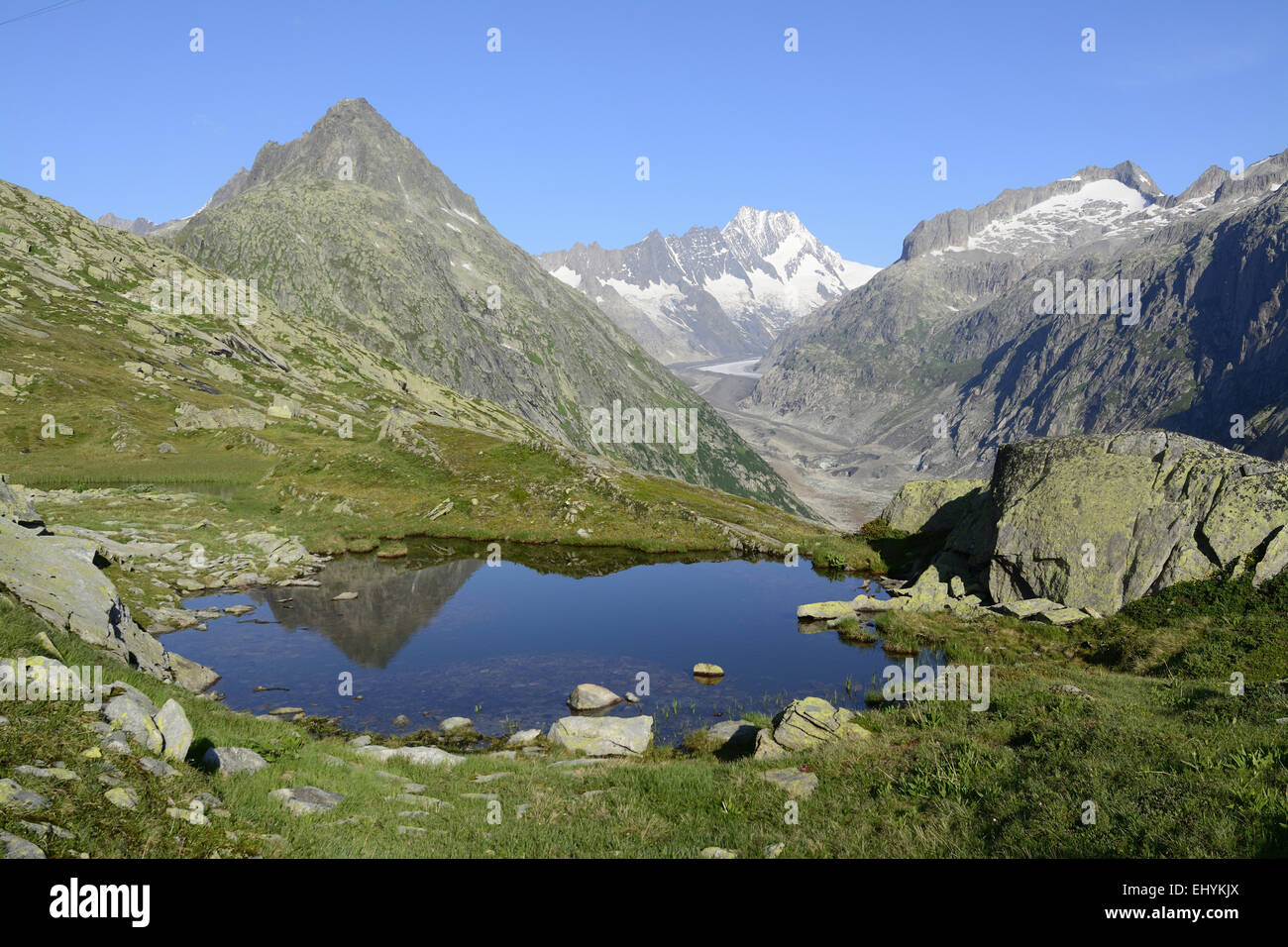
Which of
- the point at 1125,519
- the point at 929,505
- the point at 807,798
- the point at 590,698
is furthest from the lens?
the point at 929,505

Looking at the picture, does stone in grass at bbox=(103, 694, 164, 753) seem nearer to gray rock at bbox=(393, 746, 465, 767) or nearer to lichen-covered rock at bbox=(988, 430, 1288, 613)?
gray rock at bbox=(393, 746, 465, 767)

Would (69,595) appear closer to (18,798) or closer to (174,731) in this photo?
(174,731)

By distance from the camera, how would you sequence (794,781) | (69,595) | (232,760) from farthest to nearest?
(69,595)
(794,781)
(232,760)

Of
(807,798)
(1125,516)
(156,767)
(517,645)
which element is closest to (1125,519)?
(1125,516)

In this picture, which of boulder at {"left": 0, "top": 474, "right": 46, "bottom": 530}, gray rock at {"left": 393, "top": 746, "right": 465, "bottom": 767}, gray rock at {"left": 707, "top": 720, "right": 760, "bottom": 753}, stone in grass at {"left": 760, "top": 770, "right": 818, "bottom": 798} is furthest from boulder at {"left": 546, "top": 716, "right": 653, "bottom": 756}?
boulder at {"left": 0, "top": 474, "right": 46, "bottom": 530}

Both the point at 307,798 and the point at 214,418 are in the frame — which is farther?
the point at 214,418

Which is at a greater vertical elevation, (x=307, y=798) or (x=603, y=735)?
(x=307, y=798)

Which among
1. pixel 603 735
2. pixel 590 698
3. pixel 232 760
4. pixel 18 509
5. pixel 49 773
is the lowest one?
pixel 590 698
